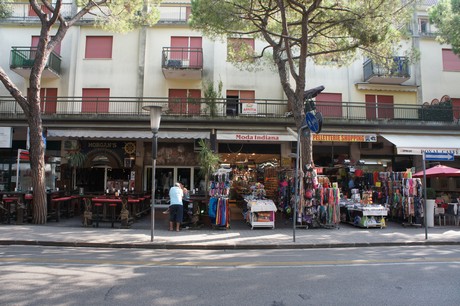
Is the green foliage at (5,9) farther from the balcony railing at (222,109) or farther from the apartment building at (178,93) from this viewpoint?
the balcony railing at (222,109)

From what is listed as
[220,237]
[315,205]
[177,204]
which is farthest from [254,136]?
[220,237]

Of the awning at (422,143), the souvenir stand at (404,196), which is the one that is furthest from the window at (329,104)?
the souvenir stand at (404,196)

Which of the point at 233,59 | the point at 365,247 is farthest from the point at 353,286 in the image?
the point at 233,59

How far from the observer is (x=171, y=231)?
12242 mm

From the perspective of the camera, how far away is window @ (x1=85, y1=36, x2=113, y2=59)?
2106cm

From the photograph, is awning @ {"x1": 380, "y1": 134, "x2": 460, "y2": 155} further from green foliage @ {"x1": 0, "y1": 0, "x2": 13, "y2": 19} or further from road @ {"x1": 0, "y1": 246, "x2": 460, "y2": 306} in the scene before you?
green foliage @ {"x1": 0, "y1": 0, "x2": 13, "y2": 19}

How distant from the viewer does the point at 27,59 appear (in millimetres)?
19797

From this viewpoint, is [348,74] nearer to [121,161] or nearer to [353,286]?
[121,161]

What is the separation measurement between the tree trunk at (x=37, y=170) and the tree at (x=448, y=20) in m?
19.3

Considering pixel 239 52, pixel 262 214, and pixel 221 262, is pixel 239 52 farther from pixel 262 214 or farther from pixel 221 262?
pixel 221 262

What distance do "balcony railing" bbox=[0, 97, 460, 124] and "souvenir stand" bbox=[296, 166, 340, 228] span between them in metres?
5.51

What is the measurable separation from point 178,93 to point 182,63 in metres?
1.82

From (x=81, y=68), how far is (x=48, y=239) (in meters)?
13.6

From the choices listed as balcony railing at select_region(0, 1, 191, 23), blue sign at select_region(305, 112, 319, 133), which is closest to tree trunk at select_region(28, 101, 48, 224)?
blue sign at select_region(305, 112, 319, 133)
